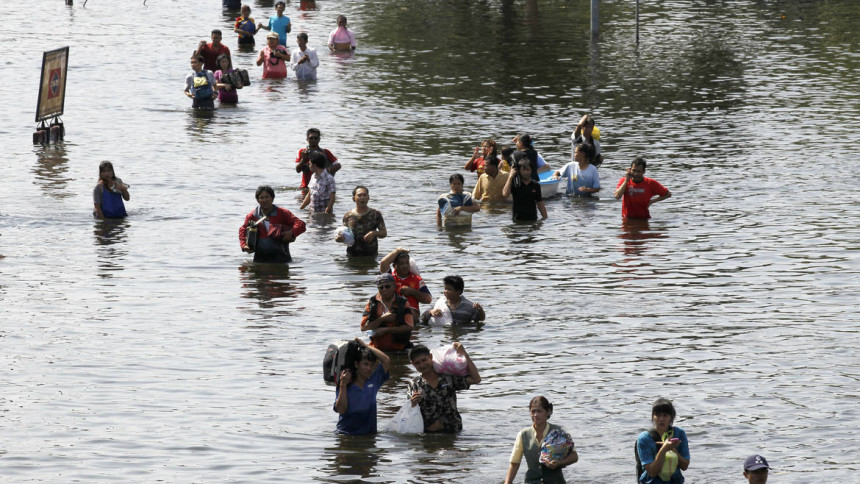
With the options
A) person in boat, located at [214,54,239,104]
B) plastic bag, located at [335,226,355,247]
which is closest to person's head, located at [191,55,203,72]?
person in boat, located at [214,54,239,104]

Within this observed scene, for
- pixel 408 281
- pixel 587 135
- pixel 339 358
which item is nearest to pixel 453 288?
pixel 408 281

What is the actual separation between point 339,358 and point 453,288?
402 centimetres

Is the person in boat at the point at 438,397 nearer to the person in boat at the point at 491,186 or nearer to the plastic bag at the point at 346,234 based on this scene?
the plastic bag at the point at 346,234

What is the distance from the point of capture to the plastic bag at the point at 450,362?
45.0 ft

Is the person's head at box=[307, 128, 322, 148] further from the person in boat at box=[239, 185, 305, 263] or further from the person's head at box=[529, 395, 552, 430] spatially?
the person's head at box=[529, 395, 552, 430]

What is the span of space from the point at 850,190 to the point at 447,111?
12.1 metres

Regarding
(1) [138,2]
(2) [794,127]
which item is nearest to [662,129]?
(2) [794,127]

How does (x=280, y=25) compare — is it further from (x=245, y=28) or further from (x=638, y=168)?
(x=638, y=168)

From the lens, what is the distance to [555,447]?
38.0ft

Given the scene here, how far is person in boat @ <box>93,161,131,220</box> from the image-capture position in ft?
76.4

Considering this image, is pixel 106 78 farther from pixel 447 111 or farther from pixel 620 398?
pixel 620 398

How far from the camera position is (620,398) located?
48.5 ft

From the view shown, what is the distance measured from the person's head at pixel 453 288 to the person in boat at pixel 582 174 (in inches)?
334

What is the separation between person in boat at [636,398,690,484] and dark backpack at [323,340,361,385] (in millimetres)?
3509
